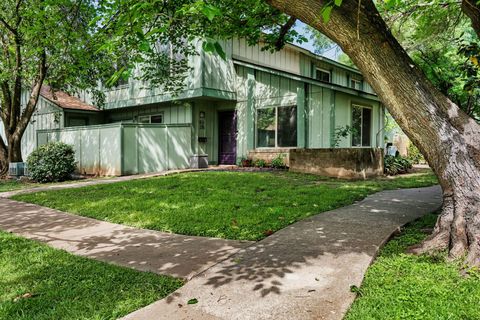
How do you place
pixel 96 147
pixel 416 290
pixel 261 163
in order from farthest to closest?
pixel 261 163 < pixel 96 147 < pixel 416 290

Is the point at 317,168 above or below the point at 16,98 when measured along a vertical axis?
below

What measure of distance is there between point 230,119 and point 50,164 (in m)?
7.75

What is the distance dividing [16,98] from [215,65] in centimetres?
836

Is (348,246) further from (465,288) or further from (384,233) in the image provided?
(465,288)

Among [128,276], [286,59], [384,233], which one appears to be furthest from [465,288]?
[286,59]

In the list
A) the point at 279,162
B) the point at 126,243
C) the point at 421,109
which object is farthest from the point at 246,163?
the point at 421,109

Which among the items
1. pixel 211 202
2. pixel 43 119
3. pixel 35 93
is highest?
pixel 35 93

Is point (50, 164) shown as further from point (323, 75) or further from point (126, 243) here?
point (323, 75)

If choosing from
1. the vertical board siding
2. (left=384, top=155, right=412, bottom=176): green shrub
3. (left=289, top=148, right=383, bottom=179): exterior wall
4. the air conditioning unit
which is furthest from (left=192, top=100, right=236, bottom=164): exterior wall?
(left=384, top=155, right=412, bottom=176): green shrub

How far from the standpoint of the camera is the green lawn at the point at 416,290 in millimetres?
2615

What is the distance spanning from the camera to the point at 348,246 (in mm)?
4121

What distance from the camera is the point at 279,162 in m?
13.3

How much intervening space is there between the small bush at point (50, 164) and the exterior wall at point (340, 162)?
332 inches

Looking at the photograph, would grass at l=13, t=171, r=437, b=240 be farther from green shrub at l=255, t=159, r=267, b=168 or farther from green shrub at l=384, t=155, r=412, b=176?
green shrub at l=255, t=159, r=267, b=168
